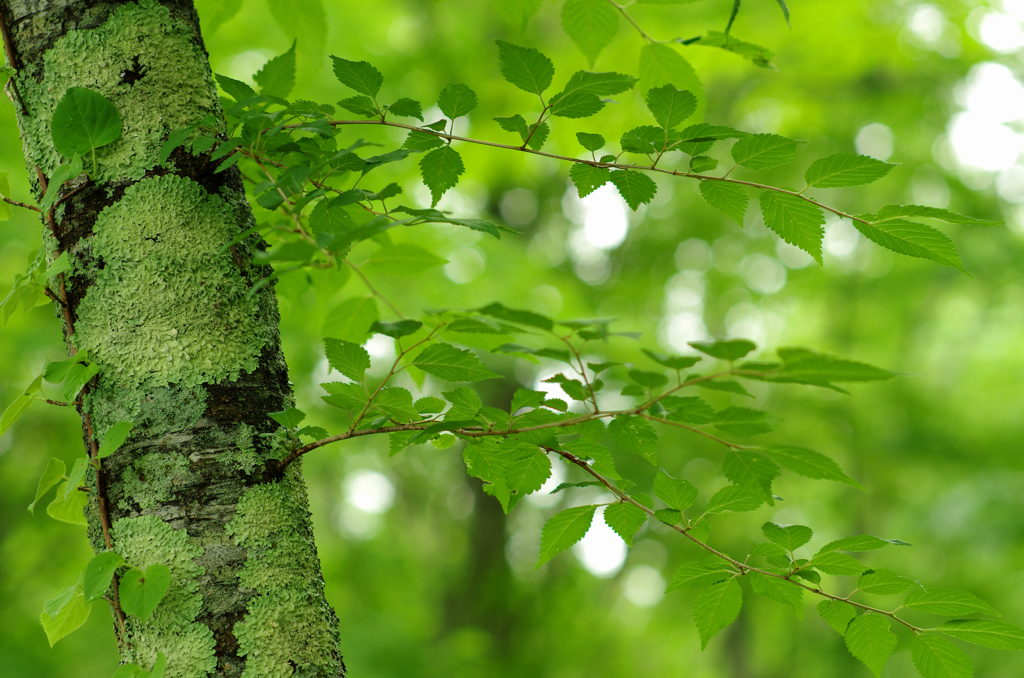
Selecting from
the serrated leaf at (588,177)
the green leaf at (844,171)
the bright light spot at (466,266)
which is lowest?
the bright light spot at (466,266)

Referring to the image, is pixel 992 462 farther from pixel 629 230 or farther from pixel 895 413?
pixel 629 230

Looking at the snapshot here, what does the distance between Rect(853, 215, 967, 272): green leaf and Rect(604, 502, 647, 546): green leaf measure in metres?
0.48

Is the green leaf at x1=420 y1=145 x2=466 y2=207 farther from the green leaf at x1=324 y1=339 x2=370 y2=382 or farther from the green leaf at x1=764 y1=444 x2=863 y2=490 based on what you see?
the green leaf at x1=764 y1=444 x2=863 y2=490

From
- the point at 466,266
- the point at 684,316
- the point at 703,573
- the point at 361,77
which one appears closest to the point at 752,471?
the point at 703,573

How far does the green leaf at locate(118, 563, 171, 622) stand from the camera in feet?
2.53

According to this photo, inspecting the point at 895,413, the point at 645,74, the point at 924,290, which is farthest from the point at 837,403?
the point at 645,74

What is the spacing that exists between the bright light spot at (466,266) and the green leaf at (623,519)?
11.9ft

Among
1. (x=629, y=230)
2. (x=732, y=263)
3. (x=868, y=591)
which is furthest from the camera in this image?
(x=732, y=263)

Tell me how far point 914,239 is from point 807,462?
33 centimetres

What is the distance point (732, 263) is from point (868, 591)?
838 cm

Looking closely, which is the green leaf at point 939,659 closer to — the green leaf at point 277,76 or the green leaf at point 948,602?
the green leaf at point 948,602

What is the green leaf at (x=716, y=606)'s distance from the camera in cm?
89

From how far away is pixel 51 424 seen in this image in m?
4.94

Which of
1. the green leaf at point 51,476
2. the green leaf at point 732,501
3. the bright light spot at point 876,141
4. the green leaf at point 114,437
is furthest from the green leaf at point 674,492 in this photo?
the bright light spot at point 876,141
